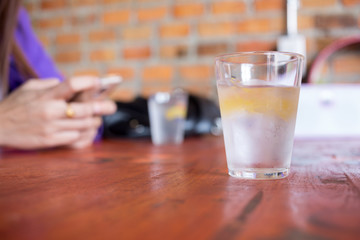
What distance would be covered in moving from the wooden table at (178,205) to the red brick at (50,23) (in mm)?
1848

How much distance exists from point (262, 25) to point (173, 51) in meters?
0.47

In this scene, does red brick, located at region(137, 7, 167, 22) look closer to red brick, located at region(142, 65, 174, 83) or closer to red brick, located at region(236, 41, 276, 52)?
red brick, located at region(142, 65, 174, 83)

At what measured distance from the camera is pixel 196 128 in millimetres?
1432

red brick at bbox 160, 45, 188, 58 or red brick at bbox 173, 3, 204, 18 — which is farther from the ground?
red brick at bbox 173, 3, 204, 18

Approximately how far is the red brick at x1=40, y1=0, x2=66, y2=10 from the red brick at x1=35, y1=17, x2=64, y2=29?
0.06 meters

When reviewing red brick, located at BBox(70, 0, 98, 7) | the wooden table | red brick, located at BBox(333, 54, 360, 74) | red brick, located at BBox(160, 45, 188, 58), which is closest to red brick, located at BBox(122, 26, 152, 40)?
red brick, located at BBox(160, 45, 188, 58)

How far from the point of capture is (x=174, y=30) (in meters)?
1.98

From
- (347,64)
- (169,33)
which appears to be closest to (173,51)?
(169,33)

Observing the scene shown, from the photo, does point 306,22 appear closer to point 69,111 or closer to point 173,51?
point 173,51

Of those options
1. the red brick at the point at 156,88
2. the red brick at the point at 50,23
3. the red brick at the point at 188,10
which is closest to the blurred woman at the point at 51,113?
the red brick at the point at 156,88

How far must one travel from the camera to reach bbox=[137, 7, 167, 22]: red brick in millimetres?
1987

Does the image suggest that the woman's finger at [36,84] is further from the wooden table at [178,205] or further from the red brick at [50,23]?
the red brick at [50,23]

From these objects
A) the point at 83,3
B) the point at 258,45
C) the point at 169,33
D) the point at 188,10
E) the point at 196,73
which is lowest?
the point at 196,73

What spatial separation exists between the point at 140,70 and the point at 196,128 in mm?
717
